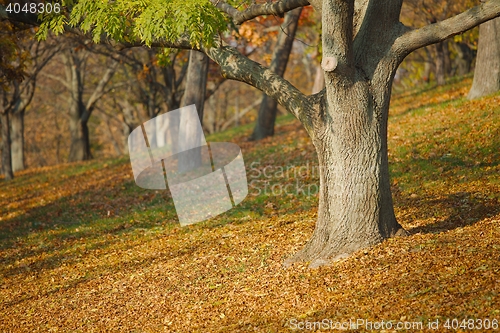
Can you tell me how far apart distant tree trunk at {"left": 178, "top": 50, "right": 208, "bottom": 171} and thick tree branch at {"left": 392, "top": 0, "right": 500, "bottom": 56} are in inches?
360

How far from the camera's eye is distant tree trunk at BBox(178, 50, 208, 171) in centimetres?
1655

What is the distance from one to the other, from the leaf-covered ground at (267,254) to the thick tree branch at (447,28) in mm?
2565

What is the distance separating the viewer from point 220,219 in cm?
1228

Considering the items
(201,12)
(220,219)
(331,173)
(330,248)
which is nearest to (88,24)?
Answer: (201,12)

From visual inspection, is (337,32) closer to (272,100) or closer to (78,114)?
(272,100)

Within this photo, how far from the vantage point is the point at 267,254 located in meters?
9.25

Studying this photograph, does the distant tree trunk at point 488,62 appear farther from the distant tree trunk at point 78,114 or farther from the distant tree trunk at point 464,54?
the distant tree trunk at point 78,114

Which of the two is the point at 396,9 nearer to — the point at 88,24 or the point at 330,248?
the point at 330,248

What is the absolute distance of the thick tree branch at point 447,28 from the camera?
7.10m

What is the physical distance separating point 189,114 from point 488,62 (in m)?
8.22

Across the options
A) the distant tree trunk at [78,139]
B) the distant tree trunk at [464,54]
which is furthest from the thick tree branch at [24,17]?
the distant tree trunk at [464,54]

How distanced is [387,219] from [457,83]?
1390 cm

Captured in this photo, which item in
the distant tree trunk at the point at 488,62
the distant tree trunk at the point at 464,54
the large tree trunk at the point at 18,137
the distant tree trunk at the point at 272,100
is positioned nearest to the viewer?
the distant tree trunk at the point at 488,62

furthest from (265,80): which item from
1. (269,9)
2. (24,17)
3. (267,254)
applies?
(24,17)
